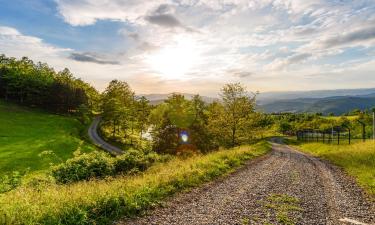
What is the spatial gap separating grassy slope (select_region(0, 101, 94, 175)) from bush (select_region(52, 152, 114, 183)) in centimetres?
2554

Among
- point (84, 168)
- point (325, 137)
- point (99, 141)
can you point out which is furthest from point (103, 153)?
point (325, 137)

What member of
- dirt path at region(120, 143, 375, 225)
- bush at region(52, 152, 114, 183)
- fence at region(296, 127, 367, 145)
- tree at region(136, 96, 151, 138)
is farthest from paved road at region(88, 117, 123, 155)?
dirt path at region(120, 143, 375, 225)

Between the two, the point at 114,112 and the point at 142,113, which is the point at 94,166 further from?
the point at 142,113

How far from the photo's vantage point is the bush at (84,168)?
25438 mm

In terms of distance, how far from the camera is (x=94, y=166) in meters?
27.8

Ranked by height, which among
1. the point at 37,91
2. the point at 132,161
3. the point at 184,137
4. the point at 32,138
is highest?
the point at 37,91

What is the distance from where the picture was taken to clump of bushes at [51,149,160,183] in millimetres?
25469

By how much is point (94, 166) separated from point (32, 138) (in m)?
53.1

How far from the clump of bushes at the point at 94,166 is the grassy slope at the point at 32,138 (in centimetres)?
2424

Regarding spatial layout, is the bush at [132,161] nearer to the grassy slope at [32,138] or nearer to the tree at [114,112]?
the grassy slope at [32,138]

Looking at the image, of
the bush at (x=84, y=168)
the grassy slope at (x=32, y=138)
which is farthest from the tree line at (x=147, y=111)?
the bush at (x=84, y=168)

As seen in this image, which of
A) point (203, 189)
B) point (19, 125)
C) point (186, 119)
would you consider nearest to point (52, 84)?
point (19, 125)

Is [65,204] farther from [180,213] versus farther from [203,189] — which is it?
[203,189]

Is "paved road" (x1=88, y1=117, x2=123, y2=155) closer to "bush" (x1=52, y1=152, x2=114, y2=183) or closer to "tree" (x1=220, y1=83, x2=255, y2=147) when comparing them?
"tree" (x1=220, y1=83, x2=255, y2=147)
